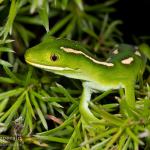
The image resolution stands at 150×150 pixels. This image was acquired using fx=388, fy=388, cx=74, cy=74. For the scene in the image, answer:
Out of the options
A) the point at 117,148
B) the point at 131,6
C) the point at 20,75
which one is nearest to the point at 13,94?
the point at 20,75

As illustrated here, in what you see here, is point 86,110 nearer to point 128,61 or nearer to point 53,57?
point 53,57

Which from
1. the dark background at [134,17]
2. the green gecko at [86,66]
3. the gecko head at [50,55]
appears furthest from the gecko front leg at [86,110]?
the dark background at [134,17]

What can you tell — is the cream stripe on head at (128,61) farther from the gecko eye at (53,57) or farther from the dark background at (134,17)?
the dark background at (134,17)

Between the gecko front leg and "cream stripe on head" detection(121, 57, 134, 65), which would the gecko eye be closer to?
the gecko front leg

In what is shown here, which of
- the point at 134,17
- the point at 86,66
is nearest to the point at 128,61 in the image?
the point at 86,66

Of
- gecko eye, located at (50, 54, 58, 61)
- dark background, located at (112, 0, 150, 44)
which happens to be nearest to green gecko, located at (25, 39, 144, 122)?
gecko eye, located at (50, 54, 58, 61)

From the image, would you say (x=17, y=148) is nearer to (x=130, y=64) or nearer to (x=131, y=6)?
(x=130, y=64)
